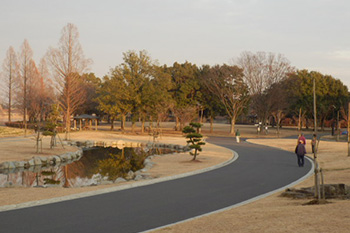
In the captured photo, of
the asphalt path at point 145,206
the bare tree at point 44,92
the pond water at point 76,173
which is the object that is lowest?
the pond water at point 76,173

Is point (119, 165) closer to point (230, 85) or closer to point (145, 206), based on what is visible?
point (145, 206)

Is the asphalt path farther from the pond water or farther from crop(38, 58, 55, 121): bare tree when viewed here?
crop(38, 58, 55, 121): bare tree

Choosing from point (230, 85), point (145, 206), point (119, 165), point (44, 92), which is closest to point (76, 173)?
point (119, 165)

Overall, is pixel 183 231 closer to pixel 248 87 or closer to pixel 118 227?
pixel 118 227

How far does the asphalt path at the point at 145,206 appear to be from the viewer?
7.84 meters

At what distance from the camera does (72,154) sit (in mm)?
26234

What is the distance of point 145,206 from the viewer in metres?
9.76

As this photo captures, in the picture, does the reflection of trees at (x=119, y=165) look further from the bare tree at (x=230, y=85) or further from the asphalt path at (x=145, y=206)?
the bare tree at (x=230, y=85)

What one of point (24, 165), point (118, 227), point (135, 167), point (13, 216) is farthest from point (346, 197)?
point (24, 165)

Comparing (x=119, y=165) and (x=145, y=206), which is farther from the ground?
(x=145, y=206)

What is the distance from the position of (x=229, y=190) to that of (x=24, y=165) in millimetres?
14173

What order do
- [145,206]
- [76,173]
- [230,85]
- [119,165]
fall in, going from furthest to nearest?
[230,85] → [119,165] → [76,173] → [145,206]

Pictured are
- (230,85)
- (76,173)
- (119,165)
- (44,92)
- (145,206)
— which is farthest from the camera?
(44,92)

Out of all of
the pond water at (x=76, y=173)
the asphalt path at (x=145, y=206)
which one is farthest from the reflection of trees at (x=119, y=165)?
the asphalt path at (x=145, y=206)
